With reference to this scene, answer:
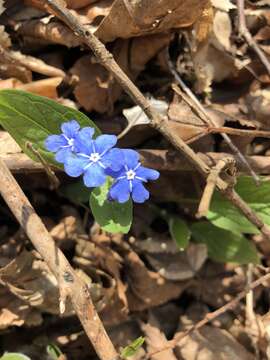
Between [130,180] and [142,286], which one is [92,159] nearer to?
[130,180]

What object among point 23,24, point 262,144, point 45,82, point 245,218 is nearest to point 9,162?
point 45,82

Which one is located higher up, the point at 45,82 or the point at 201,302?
the point at 45,82

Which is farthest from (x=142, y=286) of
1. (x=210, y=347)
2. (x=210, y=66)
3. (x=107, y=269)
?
(x=210, y=66)

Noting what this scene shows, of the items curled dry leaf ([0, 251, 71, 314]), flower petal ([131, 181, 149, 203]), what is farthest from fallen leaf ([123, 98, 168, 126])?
curled dry leaf ([0, 251, 71, 314])

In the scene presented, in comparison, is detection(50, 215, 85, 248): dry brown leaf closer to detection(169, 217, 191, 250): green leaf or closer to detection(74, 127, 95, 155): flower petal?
detection(169, 217, 191, 250): green leaf

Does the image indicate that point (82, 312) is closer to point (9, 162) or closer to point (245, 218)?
point (9, 162)

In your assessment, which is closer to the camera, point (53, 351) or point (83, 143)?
point (83, 143)
